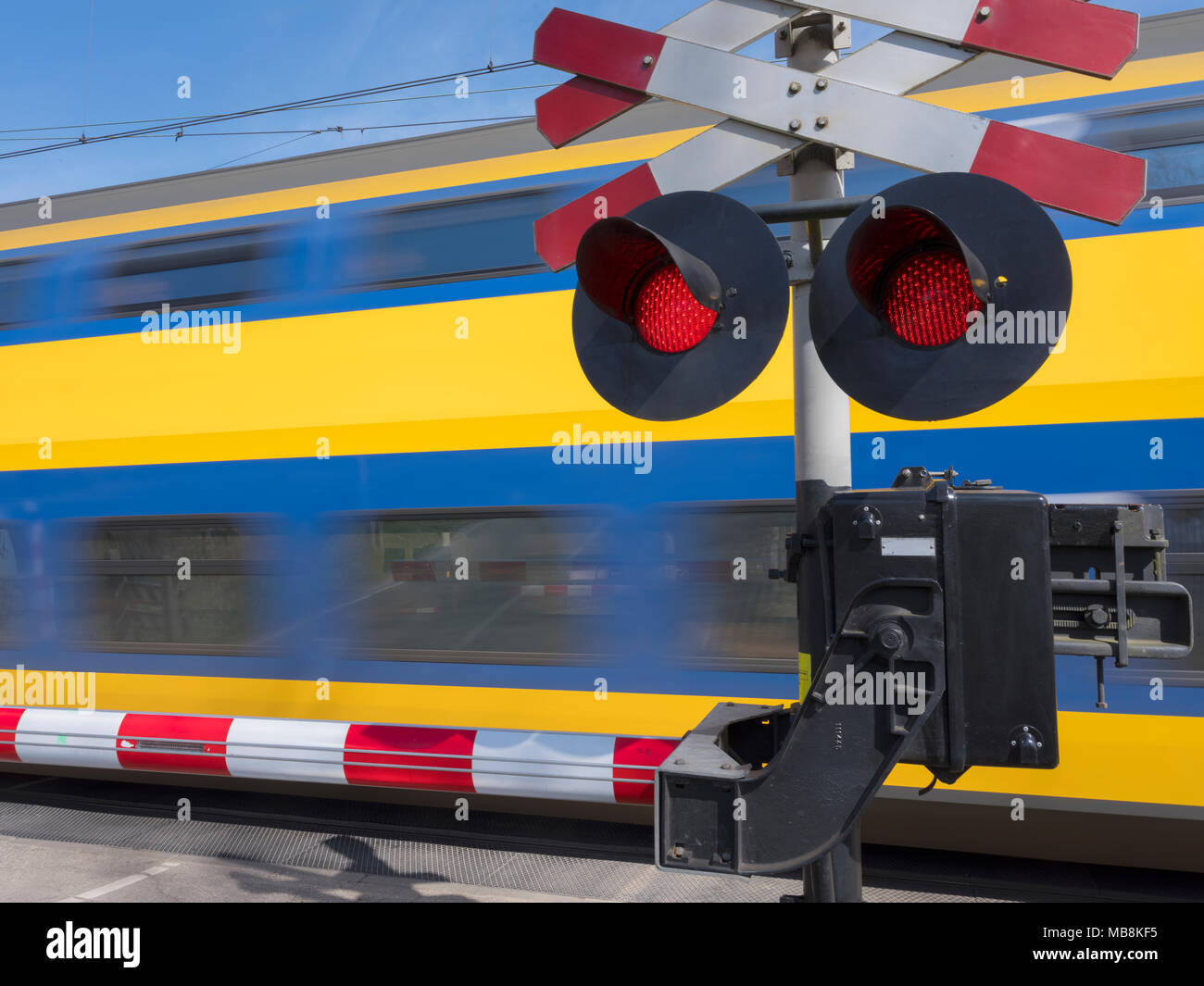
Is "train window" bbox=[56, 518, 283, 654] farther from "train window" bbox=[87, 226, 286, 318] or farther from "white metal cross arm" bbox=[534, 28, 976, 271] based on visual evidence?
"white metal cross arm" bbox=[534, 28, 976, 271]

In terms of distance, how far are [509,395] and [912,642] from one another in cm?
281

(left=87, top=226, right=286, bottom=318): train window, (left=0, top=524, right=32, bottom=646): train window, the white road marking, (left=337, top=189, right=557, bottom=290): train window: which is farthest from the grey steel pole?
(left=0, top=524, right=32, bottom=646): train window

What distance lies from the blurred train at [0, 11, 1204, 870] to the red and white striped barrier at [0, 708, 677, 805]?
0.06 feet

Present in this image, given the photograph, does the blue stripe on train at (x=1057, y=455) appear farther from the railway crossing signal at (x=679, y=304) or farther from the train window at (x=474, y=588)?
the railway crossing signal at (x=679, y=304)

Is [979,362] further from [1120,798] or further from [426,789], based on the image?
[426,789]

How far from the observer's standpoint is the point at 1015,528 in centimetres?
167

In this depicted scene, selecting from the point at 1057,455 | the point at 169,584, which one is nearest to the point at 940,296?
the point at 1057,455

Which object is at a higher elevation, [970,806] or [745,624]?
[745,624]

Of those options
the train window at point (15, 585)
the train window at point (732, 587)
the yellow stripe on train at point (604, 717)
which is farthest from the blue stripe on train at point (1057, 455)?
the train window at point (15, 585)

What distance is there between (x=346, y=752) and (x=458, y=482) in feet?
4.95

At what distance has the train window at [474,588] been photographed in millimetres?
4004

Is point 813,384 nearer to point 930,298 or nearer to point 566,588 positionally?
point 930,298

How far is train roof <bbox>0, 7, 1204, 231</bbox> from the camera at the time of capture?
3.65 m
